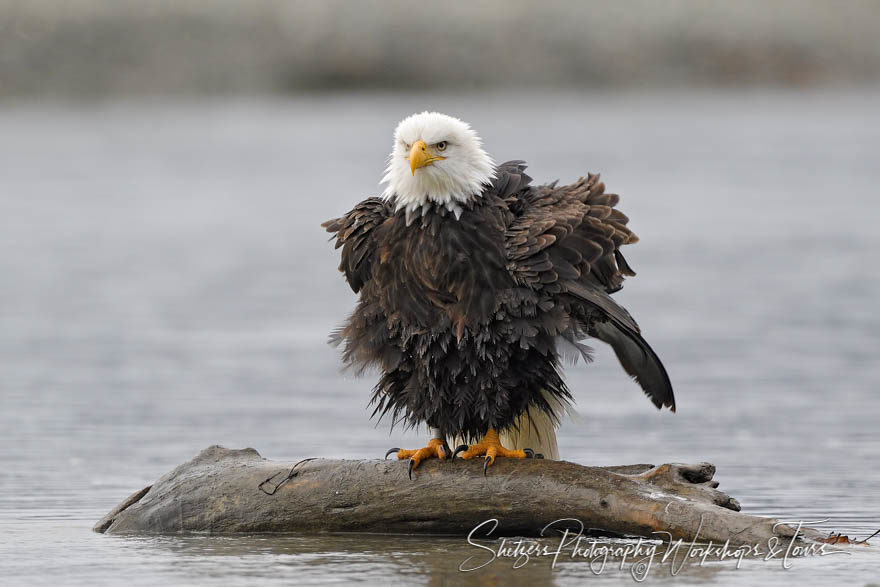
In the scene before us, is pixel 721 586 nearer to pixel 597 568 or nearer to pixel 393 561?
pixel 597 568

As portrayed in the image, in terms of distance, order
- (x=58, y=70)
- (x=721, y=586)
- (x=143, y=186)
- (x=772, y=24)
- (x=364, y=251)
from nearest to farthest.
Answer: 1. (x=721, y=586)
2. (x=364, y=251)
3. (x=143, y=186)
4. (x=58, y=70)
5. (x=772, y=24)

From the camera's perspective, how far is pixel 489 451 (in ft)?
25.0

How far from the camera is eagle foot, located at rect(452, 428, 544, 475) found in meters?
7.64

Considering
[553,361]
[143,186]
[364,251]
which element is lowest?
[553,361]

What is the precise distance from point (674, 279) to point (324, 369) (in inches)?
237

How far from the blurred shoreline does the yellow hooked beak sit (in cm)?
4442

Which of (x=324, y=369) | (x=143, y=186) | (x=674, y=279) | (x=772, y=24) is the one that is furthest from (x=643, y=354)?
(x=772, y=24)

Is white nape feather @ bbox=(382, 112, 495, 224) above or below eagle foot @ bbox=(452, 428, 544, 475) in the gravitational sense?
above

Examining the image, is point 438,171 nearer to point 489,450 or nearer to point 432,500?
point 489,450

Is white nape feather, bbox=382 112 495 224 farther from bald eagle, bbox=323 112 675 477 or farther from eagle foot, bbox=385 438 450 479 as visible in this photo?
eagle foot, bbox=385 438 450 479

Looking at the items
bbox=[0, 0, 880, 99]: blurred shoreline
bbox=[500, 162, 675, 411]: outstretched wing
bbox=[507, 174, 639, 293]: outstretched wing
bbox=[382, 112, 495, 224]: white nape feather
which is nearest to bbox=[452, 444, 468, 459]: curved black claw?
bbox=[500, 162, 675, 411]: outstretched wing

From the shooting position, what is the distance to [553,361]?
Result: 7672mm

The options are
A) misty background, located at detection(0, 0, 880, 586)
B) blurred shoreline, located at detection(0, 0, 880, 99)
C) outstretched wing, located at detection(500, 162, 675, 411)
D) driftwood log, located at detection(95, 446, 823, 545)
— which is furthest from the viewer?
blurred shoreline, located at detection(0, 0, 880, 99)

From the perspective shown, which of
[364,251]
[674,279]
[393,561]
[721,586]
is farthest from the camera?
[674,279]
